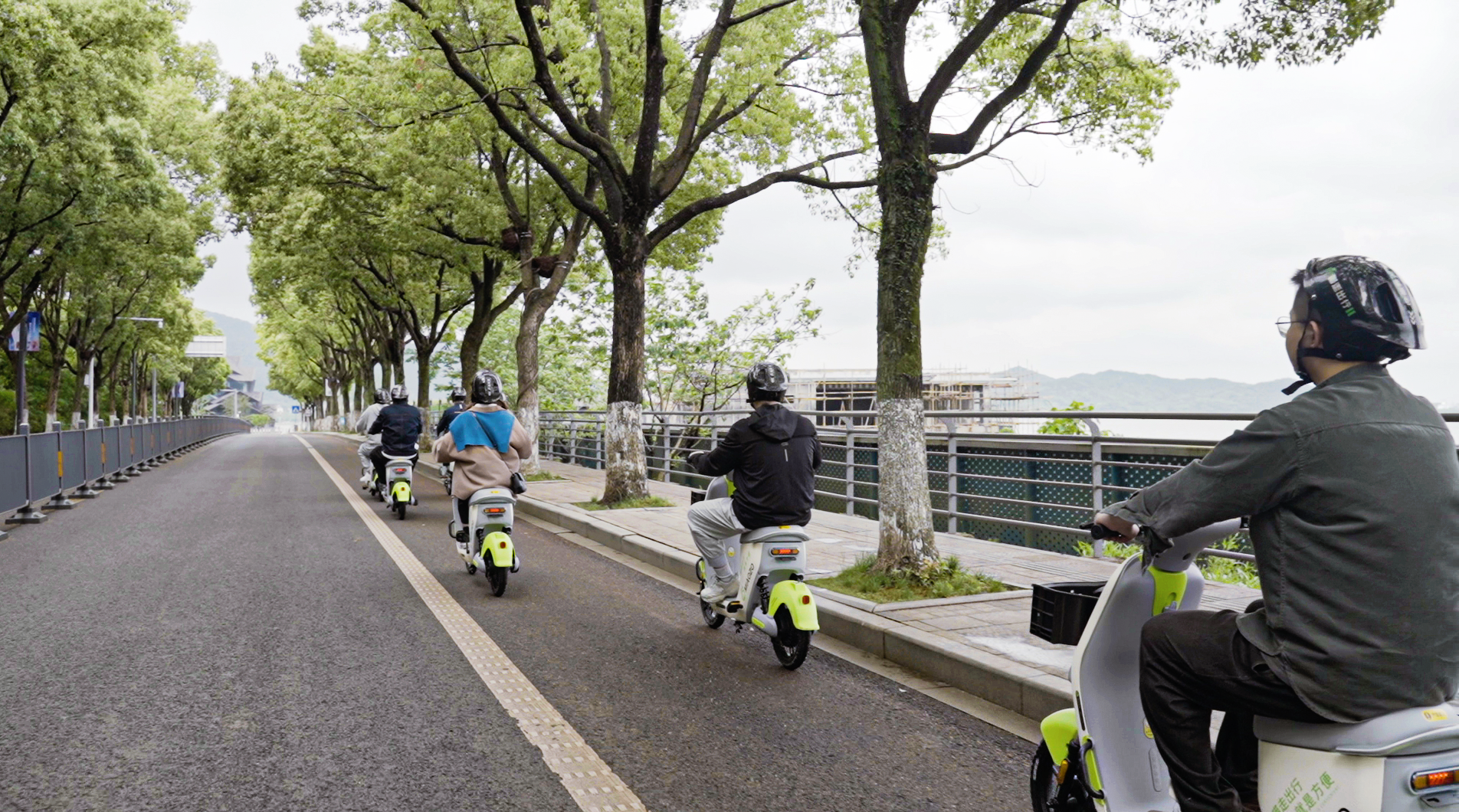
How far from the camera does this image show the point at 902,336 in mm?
7379

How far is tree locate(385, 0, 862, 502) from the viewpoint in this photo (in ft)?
41.8

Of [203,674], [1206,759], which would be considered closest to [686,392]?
[203,674]

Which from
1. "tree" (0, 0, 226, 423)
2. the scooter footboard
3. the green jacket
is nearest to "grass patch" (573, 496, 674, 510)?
the scooter footboard

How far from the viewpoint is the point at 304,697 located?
4.84 meters

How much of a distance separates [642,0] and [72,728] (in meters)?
12.4

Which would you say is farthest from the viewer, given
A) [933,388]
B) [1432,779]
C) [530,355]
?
[933,388]

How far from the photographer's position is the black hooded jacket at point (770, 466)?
18.6ft

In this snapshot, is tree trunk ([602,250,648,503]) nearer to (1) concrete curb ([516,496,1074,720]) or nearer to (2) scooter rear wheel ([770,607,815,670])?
(1) concrete curb ([516,496,1074,720])

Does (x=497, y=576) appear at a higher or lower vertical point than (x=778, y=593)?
lower

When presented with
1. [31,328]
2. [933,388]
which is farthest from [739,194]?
[933,388]

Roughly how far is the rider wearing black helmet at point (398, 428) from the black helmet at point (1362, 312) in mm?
12109

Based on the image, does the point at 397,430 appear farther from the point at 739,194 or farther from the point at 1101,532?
the point at 1101,532

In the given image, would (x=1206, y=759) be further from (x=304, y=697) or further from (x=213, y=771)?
(x=304, y=697)

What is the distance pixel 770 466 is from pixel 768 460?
4 cm
